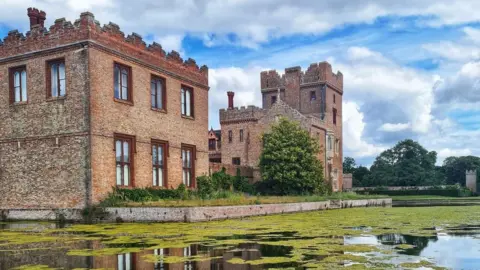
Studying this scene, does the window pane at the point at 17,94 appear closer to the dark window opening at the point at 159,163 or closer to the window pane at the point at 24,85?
the window pane at the point at 24,85

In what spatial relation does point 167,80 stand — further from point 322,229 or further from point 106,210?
point 322,229

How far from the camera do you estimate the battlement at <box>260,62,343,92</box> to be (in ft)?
162

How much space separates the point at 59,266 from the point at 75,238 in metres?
4.65

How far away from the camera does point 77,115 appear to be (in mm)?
20719

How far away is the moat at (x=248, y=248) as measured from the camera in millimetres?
8430

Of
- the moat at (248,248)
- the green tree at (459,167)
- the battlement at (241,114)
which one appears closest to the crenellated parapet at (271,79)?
the battlement at (241,114)

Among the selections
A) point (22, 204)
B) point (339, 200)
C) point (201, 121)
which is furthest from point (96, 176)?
point (339, 200)

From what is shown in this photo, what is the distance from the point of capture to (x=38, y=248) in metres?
11.0

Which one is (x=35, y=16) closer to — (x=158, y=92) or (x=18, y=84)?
(x=18, y=84)

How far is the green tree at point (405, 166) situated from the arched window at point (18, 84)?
60.8 meters

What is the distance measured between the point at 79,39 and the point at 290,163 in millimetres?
18591

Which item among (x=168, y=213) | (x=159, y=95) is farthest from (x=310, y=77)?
(x=168, y=213)

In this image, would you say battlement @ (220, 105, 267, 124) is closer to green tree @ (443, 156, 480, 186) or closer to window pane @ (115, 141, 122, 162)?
window pane @ (115, 141, 122, 162)

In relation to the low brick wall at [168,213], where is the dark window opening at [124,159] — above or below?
above
